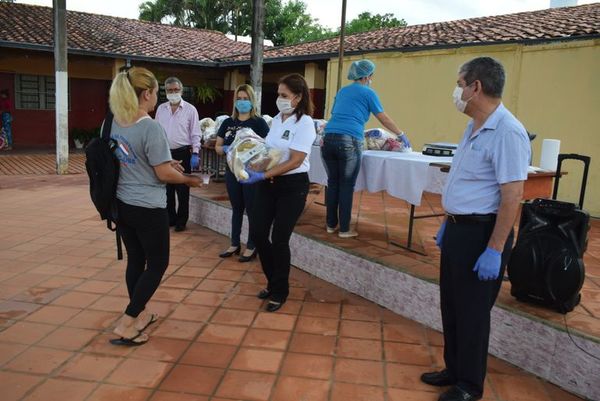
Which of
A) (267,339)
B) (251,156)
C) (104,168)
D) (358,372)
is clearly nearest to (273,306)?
(267,339)

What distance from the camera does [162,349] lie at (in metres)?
2.96

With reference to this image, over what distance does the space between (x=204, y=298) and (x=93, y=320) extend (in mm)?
810

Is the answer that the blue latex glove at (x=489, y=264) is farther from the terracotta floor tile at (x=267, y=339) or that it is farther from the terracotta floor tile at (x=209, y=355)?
the terracotta floor tile at (x=209, y=355)

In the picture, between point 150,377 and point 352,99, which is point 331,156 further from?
point 150,377

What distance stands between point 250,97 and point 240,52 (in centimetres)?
1442

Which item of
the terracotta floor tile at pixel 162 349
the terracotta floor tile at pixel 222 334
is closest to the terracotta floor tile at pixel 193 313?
the terracotta floor tile at pixel 222 334

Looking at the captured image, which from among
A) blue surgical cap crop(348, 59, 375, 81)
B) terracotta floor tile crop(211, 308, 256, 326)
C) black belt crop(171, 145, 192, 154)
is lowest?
terracotta floor tile crop(211, 308, 256, 326)

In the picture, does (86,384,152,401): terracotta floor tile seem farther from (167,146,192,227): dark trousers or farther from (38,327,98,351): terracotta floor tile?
Result: (167,146,192,227): dark trousers

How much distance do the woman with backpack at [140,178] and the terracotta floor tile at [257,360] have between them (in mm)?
668

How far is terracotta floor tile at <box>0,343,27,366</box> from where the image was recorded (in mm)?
2763

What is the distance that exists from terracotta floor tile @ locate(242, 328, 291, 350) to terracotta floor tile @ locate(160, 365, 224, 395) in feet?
1.23

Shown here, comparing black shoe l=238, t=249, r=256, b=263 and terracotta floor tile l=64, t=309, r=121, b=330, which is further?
black shoe l=238, t=249, r=256, b=263

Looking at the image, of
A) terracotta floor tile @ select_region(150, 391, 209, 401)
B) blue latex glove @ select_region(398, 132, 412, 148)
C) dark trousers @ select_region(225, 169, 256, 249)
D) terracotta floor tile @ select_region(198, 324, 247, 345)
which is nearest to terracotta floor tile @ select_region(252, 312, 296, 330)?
terracotta floor tile @ select_region(198, 324, 247, 345)

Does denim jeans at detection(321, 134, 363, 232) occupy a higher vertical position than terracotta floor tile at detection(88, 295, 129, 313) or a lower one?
higher
